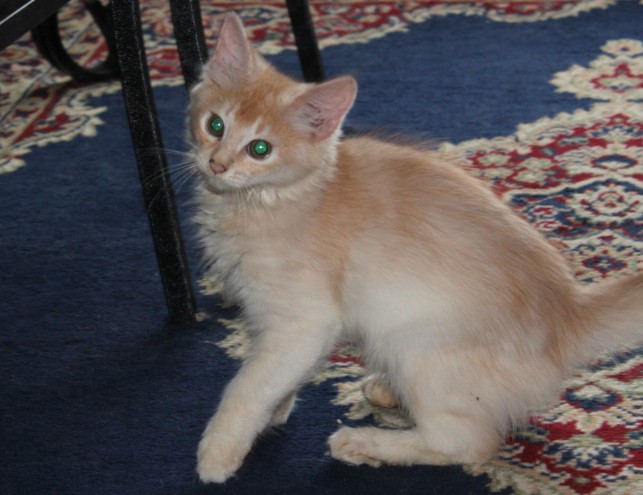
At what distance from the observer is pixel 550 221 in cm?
207

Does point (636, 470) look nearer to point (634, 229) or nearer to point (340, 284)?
point (340, 284)

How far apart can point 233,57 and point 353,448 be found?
0.61 metres

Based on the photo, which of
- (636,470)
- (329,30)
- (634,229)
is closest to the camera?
(636,470)

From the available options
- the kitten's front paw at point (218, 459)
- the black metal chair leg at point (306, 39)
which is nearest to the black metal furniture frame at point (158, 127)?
the kitten's front paw at point (218, 459)

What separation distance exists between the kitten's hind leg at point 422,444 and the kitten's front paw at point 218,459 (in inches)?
5.9

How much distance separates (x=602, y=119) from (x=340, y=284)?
1.20 meters

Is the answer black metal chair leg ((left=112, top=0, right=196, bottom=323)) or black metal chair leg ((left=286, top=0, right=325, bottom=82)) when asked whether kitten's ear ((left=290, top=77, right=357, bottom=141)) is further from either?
black metal chair leg ((left=286, top=0, right=325, bottom=82))

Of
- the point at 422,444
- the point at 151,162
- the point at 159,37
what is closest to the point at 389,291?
the point at 422,444

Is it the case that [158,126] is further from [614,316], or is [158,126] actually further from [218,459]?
[614,316]

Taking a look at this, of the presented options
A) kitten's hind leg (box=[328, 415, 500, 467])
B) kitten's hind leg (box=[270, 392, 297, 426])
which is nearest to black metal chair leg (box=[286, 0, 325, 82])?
kitten's hind leg (box=[270, 392, 297, 426])

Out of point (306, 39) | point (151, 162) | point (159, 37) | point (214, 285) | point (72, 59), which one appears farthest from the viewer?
point (159, 37)

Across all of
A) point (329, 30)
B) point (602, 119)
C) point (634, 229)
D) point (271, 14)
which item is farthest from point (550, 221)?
point (271, 14)

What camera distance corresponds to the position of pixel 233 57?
1553 mm

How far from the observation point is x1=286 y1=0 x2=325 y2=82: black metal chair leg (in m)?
Answer: 2.36
